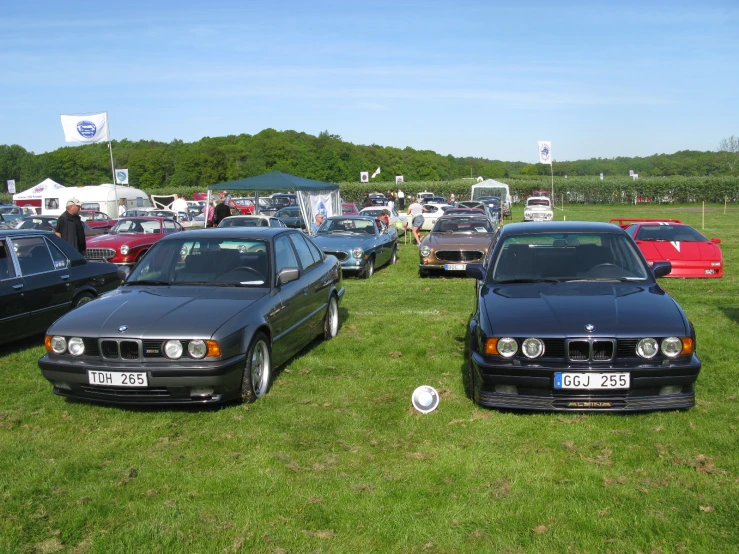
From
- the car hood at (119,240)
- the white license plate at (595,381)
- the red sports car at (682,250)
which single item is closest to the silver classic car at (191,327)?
the white license plate at (595,381)

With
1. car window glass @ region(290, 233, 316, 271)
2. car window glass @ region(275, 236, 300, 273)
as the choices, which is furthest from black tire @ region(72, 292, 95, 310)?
car window glass @ region(275, 236, 300, 273)

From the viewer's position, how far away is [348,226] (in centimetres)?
1659

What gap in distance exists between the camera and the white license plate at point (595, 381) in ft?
16.8

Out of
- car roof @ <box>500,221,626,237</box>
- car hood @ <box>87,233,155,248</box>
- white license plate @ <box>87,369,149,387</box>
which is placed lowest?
white license plate @ <box>87,369,149,387</box>

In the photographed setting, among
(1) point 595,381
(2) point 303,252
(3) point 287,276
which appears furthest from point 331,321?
(1) point 595,381

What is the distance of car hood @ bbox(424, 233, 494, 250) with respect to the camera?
48.8ft

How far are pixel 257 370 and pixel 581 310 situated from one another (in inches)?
108

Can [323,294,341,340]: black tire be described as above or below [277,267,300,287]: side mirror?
below

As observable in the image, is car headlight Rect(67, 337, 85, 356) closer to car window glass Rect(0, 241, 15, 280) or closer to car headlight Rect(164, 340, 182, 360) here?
car headlight Rect(164, 340, 182, 360)

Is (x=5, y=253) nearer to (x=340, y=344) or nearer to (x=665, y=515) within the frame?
(x=340, y=344)

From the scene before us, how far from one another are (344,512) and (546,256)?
374cm

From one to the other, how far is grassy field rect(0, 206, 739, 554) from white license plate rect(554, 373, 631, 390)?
0.32 metres

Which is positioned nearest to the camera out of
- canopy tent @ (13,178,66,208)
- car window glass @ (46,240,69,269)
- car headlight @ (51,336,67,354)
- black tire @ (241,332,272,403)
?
car headlight @ (51,336,67,354)

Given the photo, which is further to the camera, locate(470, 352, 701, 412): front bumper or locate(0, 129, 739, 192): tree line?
locate(0, 129, 739, 192): tree line
